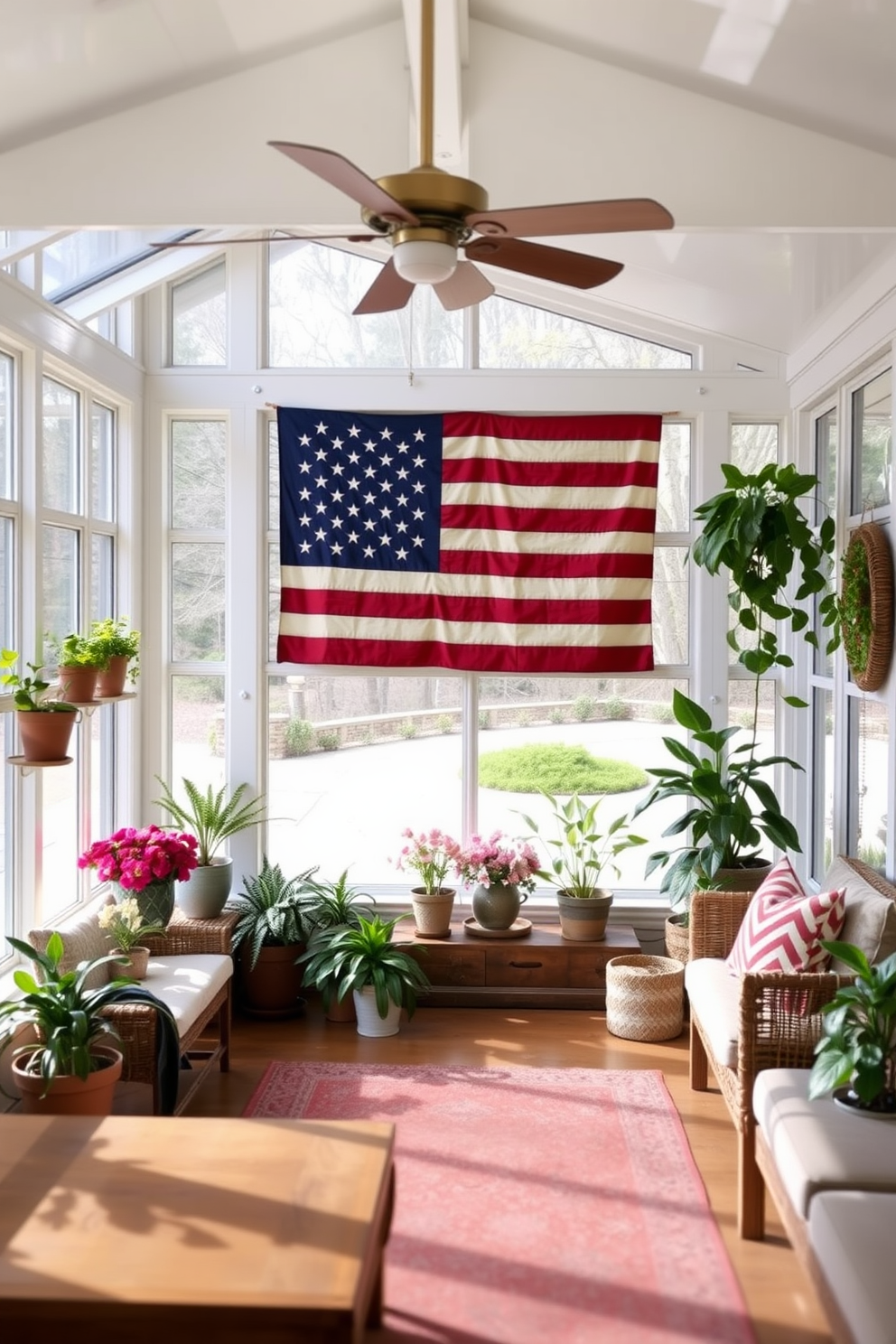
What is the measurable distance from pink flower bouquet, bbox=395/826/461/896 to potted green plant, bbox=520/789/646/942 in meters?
0.43

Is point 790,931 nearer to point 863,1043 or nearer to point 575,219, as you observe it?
point 863,1043

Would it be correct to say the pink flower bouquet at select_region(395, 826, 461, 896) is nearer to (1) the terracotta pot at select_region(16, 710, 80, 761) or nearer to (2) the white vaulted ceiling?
(1) the terracotta pot at select_region(16, 710, 80, 761)

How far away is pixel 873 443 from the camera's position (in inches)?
182

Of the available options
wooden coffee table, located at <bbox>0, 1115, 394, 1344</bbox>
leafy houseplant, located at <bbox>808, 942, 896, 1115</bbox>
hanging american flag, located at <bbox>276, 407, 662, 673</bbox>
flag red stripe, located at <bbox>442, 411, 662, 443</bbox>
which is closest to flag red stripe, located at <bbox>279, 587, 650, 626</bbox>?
hanging american flag, located at <bbox>276, 407, 662, 673</bbox>

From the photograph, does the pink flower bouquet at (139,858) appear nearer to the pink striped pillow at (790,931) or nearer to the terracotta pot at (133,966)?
the terracotta pot at (133,966)

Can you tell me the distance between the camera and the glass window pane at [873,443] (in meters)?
4.41

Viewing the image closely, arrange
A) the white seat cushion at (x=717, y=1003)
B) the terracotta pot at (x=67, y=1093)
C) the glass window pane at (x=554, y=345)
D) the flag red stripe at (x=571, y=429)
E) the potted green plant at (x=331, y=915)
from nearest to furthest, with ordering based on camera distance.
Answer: the terracotta pot at (x=67, y=1093)
the white seat cushion at (x=717, y=1003)
the potted green plant at (x=331, y=915)
the flag red stripe at (x=571, y=429)
the glass window pane at (x=554, y=345)

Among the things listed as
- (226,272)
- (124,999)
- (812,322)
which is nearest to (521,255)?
(124,999)

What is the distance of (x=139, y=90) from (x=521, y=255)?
156 centimetres

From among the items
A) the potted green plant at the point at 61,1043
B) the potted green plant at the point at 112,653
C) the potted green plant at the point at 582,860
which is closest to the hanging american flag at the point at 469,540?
the potted green plant at the point at 582,860

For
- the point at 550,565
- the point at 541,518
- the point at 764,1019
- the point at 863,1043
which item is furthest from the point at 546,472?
the point at 863,1043

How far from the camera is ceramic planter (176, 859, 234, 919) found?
520 cm

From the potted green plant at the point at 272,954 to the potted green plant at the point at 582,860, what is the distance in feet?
3.66

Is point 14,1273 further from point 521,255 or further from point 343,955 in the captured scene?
point 343,955
